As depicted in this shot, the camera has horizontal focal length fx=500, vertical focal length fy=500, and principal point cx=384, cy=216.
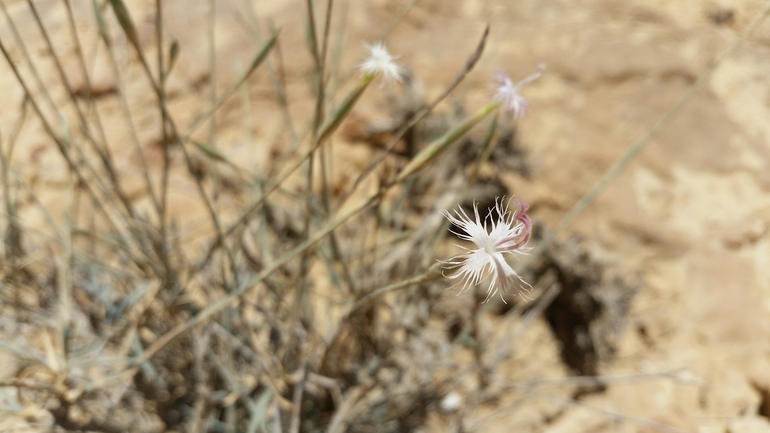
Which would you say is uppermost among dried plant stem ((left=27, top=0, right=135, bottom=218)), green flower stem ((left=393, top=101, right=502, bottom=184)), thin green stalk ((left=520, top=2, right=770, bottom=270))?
dried plant stem ((left=27, top=0, right=135, bottom=218))

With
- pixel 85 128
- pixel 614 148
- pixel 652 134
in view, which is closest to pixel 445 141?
pixel 652 134

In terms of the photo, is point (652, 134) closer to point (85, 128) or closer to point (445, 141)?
point (445, 141)

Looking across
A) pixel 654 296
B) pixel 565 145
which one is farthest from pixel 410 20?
pixel 654 296

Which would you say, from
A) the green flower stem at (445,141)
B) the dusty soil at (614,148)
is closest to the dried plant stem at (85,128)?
the dusty soil at (614,148)

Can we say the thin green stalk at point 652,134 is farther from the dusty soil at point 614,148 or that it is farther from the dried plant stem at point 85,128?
the dried plant stem at point 85,128

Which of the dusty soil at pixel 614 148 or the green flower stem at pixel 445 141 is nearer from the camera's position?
the green flower stem at pixel 445 141

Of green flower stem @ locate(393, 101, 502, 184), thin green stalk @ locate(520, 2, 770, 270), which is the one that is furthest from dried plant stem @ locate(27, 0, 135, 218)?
thin green stalk @ locate(520, 2, 770, 270)

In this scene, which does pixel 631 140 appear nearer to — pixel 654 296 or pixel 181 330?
pixel 654 296

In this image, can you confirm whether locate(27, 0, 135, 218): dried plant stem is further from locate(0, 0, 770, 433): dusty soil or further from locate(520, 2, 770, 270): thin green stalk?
locate(520, 2, 770, 270): thin green stalk
